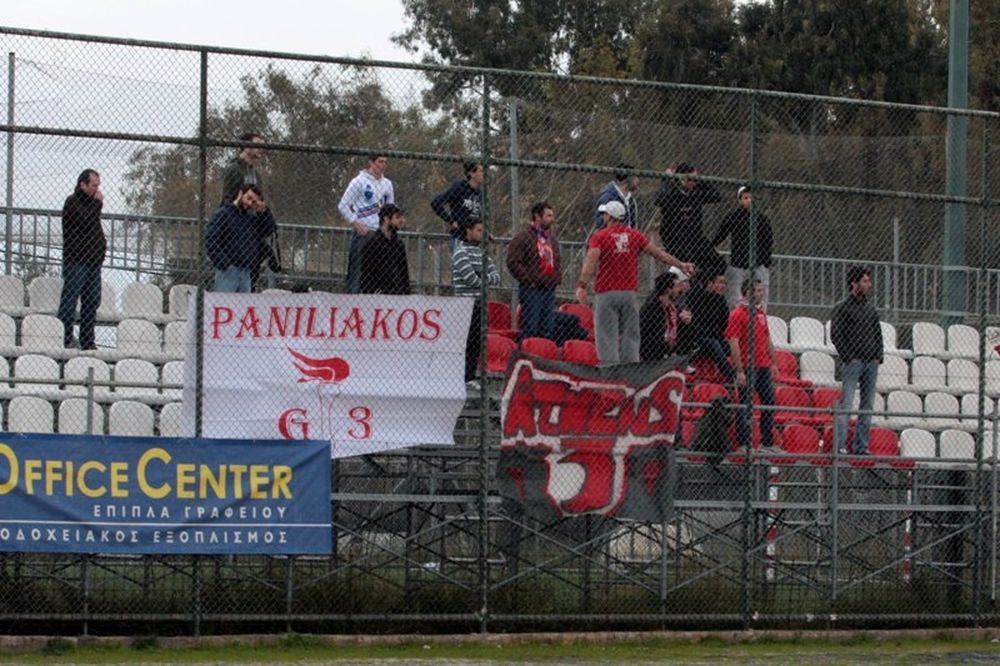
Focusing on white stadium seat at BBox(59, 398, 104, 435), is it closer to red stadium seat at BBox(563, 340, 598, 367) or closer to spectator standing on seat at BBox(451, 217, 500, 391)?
spectator standing on seat at BBox(451, 217, 500, 391)

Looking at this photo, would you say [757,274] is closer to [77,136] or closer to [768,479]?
[768,479]

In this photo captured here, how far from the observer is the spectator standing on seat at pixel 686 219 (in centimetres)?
1600

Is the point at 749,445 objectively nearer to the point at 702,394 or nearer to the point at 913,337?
the point at 702,394

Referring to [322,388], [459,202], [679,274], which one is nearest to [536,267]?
[459,202]

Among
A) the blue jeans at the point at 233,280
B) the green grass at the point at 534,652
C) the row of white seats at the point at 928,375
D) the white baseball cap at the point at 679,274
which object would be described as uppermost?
the white baseball cap at the point at 679,274

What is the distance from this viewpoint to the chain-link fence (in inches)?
559

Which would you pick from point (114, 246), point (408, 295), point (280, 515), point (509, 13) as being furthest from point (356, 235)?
point (509, 13)

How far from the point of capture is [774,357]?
16984 mm

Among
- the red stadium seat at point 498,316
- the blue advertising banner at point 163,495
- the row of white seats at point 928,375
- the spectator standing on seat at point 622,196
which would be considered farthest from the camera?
the row of white seats at point 928,375

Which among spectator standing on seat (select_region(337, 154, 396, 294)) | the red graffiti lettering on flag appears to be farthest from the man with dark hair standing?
the red graffiti lettering on flag

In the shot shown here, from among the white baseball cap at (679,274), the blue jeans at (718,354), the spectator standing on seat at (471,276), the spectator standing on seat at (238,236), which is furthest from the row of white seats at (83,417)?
the blue jeans at (718,354)

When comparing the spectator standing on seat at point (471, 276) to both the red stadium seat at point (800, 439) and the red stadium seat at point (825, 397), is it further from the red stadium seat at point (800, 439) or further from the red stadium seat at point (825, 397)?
the red stadium seat at point (825, 397)

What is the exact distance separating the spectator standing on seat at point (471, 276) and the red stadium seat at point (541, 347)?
603mm

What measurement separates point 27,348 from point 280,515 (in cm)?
261
